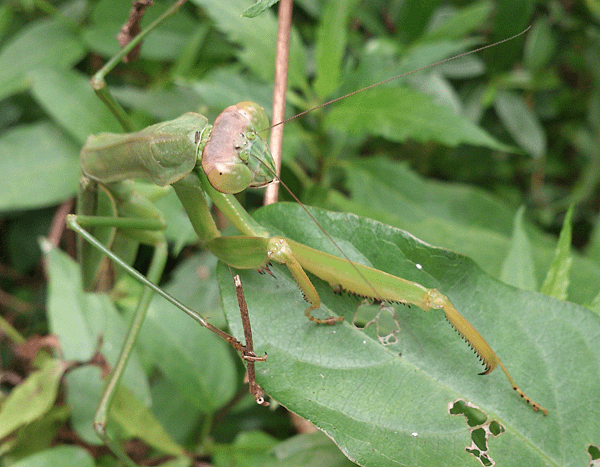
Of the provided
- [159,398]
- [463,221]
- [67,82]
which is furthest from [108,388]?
[463,221]

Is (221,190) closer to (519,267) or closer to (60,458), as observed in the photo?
(519,267)

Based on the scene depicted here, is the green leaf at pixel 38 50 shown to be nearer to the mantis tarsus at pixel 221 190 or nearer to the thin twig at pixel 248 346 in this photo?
the mantis tarsus at pixel 221 190

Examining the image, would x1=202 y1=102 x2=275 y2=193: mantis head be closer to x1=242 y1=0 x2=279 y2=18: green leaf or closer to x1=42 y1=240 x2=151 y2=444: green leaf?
x1=242 y1=0 x2=279 y2=18: green leaf

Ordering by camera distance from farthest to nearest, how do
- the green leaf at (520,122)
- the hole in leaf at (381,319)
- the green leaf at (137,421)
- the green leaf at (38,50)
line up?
1. the green leaf at (520,122)
2. the green leaf at (38,50)
3. the green leaf at (137,421)
4. the hole in leaf at (381,319)

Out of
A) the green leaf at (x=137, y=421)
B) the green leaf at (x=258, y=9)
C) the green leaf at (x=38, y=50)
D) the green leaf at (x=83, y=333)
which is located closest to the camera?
the green leaf at (x=258, y=9)

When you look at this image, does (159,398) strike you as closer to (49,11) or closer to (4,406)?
(4,406)

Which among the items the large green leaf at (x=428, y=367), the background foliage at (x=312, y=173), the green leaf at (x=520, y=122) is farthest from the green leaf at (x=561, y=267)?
the green leaf at (x=520, y=122)
